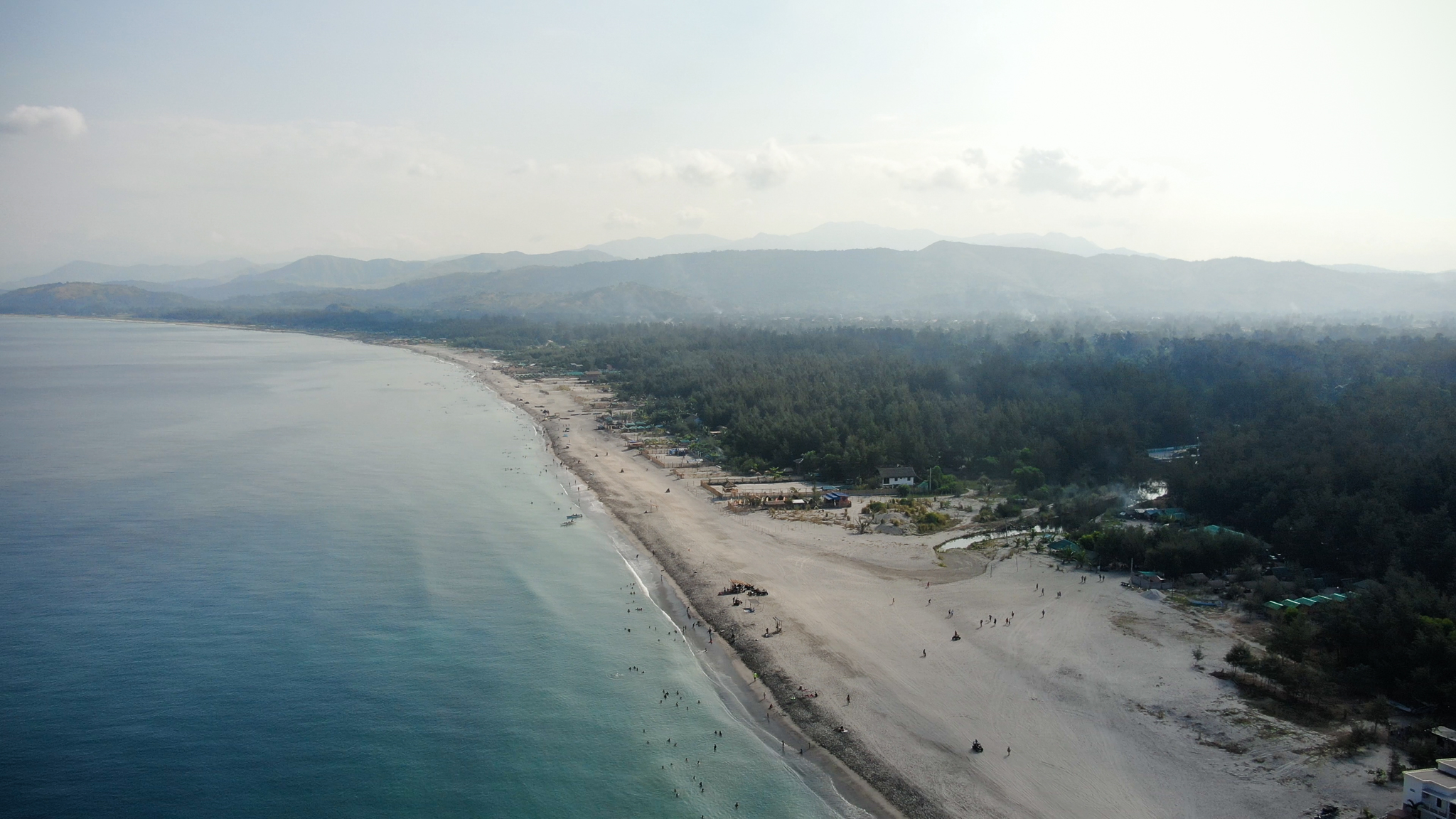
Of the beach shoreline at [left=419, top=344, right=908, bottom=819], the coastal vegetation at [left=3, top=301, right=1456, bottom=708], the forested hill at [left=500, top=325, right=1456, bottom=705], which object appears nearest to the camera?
the beach shoreline at [left=419, top=344, right=908, bottom=819]

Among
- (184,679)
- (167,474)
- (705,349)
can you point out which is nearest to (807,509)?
(184,679)

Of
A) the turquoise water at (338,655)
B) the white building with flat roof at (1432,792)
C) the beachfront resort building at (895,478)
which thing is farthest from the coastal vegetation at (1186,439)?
the turquoise water at (338,655)

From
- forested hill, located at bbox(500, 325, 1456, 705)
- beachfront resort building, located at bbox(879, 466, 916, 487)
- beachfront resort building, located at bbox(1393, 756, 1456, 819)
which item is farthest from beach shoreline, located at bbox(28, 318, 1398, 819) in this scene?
beachfront resort building, located at bbox(879, 466, 916, 487)

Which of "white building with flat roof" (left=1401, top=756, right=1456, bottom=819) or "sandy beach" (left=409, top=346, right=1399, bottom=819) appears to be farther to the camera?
"sandy beach" (left=409, top=346, right=1399, bottom=819)

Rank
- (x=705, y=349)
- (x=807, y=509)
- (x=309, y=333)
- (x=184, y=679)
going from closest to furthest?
(x=184, y=679) → (x=807, y=509) → (x=705, y=349) → (x=309, y=333)

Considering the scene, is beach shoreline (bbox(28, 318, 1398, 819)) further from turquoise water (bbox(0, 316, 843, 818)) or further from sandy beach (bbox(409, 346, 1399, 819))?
turquoise water (bbox(0, 316, 843, 818))

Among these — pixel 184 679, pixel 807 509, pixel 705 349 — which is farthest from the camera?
pixel 705 349

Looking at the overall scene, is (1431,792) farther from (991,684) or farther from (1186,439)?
(1186,439)

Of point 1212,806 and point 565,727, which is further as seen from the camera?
point 565,727

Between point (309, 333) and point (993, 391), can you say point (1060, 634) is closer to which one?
point (993, 391)

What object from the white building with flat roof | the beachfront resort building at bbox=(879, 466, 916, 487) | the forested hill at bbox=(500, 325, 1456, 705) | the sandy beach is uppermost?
the forested hill at bbox=(500, 325, 1456, 705)
